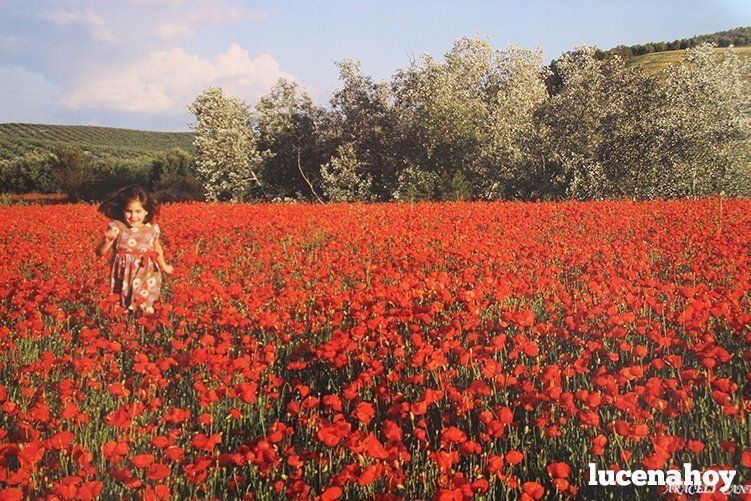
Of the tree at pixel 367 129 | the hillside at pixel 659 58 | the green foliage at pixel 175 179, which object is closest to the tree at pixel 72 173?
the green foliage at pixel 175 179

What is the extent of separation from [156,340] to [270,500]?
3439 millimetres

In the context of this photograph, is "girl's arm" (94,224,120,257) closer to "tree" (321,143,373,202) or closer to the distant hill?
"tree" (321,143,373,202)

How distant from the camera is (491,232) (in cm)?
1295

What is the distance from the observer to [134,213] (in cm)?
714

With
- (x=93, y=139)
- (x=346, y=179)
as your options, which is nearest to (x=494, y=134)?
(x=346, y=179)

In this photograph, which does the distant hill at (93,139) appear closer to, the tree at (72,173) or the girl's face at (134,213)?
the tree at (72,173)

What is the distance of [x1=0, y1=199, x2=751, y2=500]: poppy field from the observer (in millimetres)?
3537

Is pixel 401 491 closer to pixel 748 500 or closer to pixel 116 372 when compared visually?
pixel 748 500

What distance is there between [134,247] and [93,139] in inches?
4931

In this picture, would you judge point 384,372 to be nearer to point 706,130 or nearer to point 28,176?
point 706,130

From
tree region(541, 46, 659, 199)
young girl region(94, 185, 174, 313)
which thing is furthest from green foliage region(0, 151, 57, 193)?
young girl region(94, 185, 174, 313)

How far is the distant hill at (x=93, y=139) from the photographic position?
95.7 meters

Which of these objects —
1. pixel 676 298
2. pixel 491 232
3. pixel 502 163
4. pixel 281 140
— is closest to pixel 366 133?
pixel 281 140

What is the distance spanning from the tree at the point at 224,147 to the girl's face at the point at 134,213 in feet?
85.4
